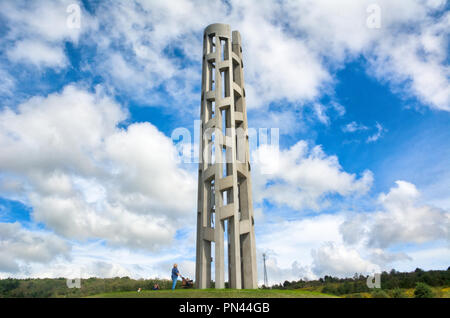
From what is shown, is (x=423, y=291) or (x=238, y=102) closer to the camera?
(x=423, y=291)

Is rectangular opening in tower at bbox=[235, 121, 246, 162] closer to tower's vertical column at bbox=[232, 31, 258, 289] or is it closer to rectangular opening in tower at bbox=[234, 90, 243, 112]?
tower's vertical column at bbox=[232, 31, 258, 289]

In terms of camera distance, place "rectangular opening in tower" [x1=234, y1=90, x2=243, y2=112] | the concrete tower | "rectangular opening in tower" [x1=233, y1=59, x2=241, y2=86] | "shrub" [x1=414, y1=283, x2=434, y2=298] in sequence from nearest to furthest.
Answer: the concrete tower, "shrub" [x1=414, y1=283, x2=434, y2=298], "rectangular opening in tower" [x1=234, y1=90, x2=243, y2=112], "rectangular opening in tower" [x1=233, y1=59, x2=241, y2=86]

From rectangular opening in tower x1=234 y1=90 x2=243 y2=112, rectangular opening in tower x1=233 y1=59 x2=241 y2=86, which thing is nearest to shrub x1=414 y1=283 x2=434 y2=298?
rectangular opening in tower x1=234 y1=90 x2=243 y2=112

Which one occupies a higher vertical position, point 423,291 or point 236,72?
→ point 236,72

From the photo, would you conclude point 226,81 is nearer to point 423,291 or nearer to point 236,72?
point 236,72

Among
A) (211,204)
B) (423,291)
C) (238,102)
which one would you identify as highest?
(238,102)

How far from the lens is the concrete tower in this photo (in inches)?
733

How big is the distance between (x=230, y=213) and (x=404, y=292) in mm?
18331

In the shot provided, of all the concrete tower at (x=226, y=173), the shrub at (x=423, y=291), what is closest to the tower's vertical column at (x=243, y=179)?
the concrete tower at (x=226, y=173)

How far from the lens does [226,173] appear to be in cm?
2064

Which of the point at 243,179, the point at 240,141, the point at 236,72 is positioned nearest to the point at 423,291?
the point at 243,179

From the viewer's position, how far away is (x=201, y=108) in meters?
23.0

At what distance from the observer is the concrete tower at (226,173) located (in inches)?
733
